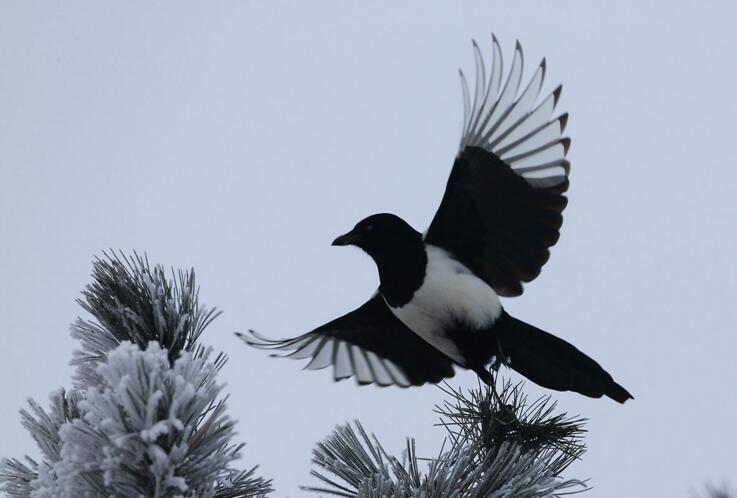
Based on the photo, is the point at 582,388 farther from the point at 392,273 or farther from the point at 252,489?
the point at 252,489

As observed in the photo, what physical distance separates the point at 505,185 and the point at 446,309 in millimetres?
435

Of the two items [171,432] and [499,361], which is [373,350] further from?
[171,432]

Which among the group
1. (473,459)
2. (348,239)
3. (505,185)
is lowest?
(473,459)

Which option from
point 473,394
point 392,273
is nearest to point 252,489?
point 473,394

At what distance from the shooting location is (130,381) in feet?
2.95

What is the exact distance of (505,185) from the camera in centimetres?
249

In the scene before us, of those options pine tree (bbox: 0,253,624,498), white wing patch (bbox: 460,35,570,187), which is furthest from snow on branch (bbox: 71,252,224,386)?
white wing patch (bbox: 460,35,570,187)

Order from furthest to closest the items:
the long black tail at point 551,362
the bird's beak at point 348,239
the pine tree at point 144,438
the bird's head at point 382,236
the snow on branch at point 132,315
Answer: the bird's beak at point 348,239, the bird's head at point 382,236, the long black tail at point 551,362, the snow on branch at point 132,315, the pine tree at point 144,438

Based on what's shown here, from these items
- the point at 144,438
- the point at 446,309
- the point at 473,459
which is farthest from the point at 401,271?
the point at 144,438

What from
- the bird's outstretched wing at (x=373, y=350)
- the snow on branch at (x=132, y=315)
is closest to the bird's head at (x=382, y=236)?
the bird's outstretched wing at (x=373, y=350)

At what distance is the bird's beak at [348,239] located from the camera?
2729 millimetres

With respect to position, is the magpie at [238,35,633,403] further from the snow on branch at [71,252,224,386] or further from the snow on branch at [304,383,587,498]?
the snow on branch at [71,252,224,386]

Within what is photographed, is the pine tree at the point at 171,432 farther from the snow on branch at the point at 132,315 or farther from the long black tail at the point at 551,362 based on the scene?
the long black tail at the point at 551,362

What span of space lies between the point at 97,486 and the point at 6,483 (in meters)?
0.26
